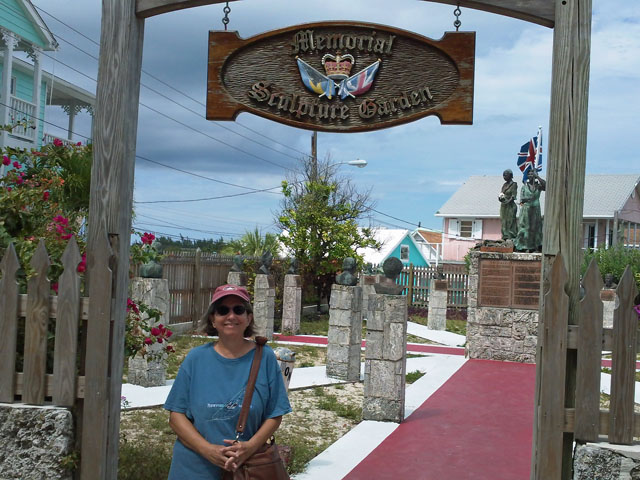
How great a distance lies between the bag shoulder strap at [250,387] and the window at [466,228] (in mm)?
38770

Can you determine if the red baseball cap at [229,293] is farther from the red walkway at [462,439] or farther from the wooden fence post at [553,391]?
the red walkway at [462,439]

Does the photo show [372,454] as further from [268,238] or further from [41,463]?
[268,238]

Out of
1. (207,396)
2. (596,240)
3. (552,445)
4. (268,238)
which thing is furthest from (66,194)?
(596,240)

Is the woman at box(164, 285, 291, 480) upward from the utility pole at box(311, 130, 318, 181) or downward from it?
downward

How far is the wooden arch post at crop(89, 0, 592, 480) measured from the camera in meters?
3.81

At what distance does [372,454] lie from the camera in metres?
6.71

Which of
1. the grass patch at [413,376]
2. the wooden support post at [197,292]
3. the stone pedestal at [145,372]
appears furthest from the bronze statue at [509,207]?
the stone pedestal at [145,372]

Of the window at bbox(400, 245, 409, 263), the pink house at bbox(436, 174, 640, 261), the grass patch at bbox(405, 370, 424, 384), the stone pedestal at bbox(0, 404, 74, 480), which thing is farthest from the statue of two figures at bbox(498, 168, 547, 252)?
the window at bbox(400, 245, 409, 263)

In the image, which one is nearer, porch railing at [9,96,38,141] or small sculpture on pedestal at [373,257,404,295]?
small sculpture on pedestal at [373,257,404,295]

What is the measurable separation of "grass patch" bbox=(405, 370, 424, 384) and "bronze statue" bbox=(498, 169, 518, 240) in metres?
4.38

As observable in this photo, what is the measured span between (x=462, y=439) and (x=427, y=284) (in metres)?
19.9

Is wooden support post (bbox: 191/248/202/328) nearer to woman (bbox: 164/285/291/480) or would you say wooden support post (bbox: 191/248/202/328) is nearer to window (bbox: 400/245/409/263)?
woman (bbox: 164/285/291/480)

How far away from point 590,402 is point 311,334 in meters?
14.6

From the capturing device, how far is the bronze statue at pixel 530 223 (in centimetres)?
1446
